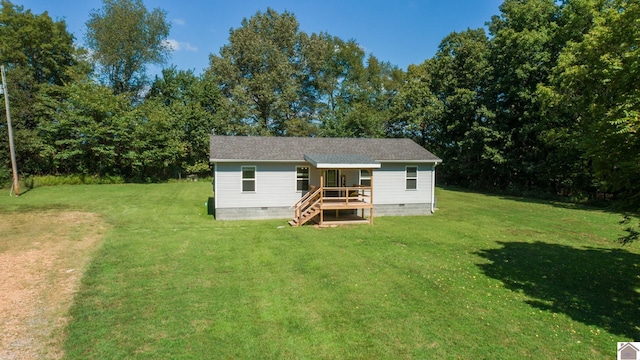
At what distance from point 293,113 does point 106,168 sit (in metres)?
20.0

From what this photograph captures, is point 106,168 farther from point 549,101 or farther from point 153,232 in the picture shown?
point 549,101

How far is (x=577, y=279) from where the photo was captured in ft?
25.7

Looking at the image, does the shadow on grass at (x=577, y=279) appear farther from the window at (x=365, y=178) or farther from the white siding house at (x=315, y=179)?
the window at (x=365, y=178)

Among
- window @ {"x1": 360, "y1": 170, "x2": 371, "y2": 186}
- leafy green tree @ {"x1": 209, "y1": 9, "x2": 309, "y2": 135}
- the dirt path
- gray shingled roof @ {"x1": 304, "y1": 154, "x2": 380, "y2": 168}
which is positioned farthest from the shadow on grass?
leafy green tree @ {"x1": 209, "y1": 9, "x2": 309, "y2": 135}

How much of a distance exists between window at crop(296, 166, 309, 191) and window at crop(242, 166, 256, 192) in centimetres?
206

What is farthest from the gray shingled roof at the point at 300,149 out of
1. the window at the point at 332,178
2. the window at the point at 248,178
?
the window at the point at 332,178

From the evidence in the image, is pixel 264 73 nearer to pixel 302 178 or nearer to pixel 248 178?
pixel 302 178

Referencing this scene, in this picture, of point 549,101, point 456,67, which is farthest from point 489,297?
point 456,67

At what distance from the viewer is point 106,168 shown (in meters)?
29.2

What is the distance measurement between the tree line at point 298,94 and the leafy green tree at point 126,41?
0.41 ft

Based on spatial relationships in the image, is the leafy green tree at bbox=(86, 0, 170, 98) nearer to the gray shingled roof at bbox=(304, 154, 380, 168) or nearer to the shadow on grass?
the gray shingled roof at bbox=(304, 154, 380, 168)

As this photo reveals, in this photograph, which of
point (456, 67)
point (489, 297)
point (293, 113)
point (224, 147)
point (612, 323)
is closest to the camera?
point (612, 323)

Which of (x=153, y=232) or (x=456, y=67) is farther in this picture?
(x=456, y=67)

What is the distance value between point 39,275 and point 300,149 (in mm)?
10958
